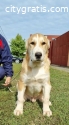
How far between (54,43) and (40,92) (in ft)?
98.8

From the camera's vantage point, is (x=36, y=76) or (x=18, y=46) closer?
(x=36, y=76)

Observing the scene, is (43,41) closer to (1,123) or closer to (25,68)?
(25,68)

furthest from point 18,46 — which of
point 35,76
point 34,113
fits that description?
point 34,113

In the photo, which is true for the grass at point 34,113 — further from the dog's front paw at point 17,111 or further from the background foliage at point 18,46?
the background foliage at point 18,46

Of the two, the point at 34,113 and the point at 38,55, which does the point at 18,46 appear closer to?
the point at 34,113

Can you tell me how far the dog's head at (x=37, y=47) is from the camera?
12.3 feet

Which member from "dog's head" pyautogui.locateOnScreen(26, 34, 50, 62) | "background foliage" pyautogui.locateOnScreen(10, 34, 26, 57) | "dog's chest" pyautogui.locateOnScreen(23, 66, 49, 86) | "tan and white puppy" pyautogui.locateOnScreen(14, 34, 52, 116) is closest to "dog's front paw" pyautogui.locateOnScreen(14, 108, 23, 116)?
"tan and white puppy" pyautogui.locateOnScreen(14, 34, 52, 116)

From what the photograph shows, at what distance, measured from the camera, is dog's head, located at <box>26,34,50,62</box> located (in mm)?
3738

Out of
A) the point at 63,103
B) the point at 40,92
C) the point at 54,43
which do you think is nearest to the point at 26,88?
the point at 40,92

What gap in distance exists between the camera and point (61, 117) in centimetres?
395

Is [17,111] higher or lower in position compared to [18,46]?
lower

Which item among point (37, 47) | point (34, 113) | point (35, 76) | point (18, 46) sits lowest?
point (34, 113)

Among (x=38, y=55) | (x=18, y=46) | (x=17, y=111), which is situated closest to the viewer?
(x=38, y=55)

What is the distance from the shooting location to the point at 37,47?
378 cm
